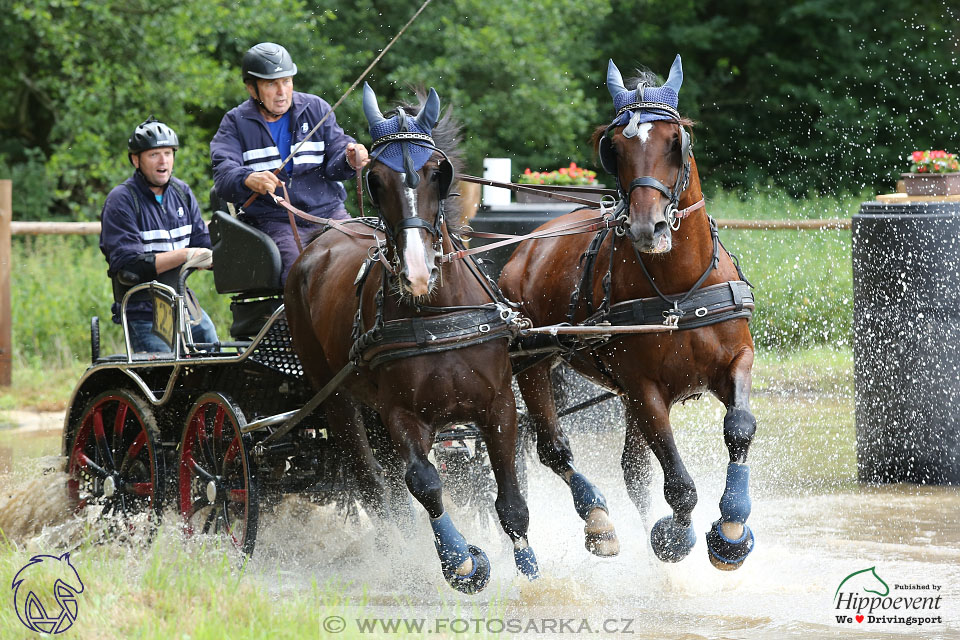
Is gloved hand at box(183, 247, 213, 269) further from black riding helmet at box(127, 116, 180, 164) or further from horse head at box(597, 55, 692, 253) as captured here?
horse head at box(597, 55, 692, 253)

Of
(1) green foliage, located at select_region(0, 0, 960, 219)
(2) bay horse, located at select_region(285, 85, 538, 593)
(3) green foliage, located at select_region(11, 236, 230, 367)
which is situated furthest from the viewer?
(1) green foliage, located at select_region(0, 0, 960, 219)

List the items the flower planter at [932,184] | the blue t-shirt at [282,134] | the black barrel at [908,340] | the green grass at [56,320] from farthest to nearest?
the green grass at [56,320] → the flower planter at [932,184] → the black barrel at [908,340] → the blue t-shirt at [282,134]

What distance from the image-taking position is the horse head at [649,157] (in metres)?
4.30

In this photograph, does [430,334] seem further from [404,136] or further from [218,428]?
[218,428]

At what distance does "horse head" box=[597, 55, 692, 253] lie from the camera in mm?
4305

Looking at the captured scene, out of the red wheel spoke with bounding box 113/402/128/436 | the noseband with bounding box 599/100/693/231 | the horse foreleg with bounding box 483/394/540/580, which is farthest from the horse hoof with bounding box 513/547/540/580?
the red wheel spoke with bounding box 113/402/128/436

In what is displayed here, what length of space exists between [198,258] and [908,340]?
156 inches

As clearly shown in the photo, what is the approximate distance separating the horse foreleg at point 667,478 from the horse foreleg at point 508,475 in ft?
1.73

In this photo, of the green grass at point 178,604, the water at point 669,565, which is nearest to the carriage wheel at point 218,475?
the water at point 669,565

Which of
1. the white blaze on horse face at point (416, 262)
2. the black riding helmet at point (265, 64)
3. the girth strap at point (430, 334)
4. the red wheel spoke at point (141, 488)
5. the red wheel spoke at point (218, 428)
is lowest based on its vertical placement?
the red wheel spoke at point (141, 488)

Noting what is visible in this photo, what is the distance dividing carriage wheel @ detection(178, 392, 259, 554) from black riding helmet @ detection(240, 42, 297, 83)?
151cm

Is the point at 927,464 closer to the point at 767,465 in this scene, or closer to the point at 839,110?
the point at 767,465

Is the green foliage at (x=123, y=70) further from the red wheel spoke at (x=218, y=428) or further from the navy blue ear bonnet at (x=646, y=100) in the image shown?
the navy blue ear bonnet at (x=646, y=100)

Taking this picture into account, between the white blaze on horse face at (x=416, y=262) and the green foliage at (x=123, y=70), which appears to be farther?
the green foliage at (x=123, y=70)
